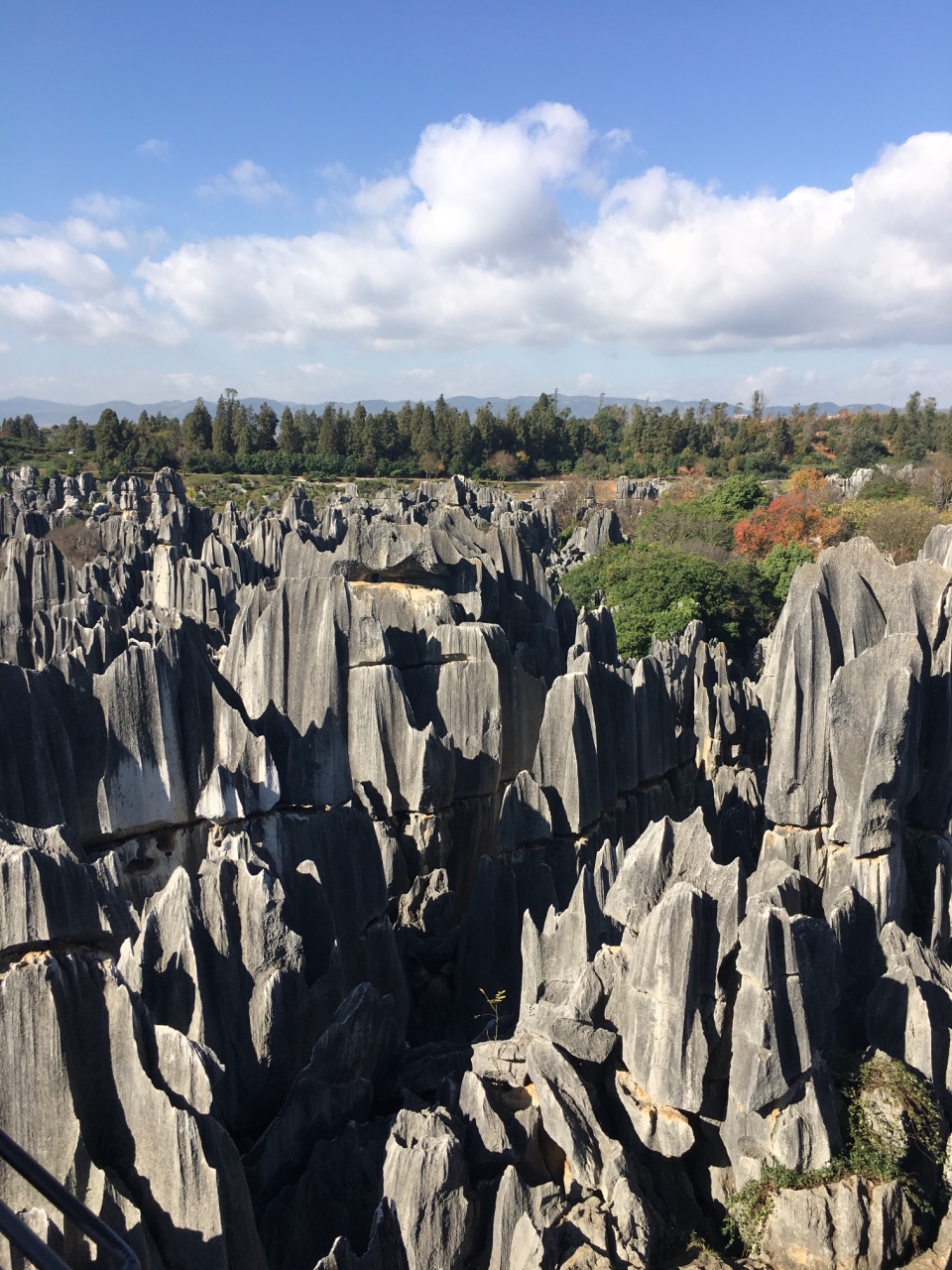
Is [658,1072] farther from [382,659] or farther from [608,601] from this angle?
[608,601]

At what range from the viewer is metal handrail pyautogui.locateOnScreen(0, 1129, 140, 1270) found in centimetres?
212

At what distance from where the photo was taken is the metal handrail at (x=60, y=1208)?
6.95 ft

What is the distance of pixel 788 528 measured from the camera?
42.1 metres

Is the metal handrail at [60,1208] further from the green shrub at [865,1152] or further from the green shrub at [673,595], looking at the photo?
the green shrub at [673,595]

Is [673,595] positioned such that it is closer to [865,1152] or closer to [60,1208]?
[865,1152]

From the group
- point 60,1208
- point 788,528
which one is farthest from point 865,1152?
point 788,528

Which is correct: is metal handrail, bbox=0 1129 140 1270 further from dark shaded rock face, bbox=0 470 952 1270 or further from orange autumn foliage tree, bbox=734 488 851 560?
orange autumn foliage tree, bbox=734 488 851 560

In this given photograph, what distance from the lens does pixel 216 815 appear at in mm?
11391

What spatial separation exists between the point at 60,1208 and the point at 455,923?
11.4 m

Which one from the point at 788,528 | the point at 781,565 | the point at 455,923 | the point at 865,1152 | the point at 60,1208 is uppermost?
the point at 788,528

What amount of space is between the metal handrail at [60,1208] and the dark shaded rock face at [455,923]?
11.4 ft

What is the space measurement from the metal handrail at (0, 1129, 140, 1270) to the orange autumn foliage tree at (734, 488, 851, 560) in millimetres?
40767

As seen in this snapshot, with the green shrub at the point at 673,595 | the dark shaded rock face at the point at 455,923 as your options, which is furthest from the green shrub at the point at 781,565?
the dark shaded rock face at the point at 455,923

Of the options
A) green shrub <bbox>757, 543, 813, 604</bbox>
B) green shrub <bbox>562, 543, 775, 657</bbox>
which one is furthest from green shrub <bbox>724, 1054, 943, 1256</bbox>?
green shrub <bbox>757, 543, 813, 604</bbox>
